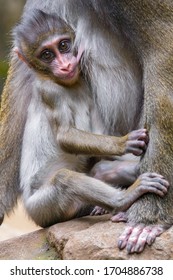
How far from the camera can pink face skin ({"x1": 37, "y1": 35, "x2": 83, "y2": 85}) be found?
4758mm

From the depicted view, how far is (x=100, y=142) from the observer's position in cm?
463

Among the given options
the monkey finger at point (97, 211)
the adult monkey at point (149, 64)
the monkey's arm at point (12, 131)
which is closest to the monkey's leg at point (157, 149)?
the adult monkey at point (149, 64)

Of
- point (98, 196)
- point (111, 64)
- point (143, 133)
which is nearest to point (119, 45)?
point (111, 64)

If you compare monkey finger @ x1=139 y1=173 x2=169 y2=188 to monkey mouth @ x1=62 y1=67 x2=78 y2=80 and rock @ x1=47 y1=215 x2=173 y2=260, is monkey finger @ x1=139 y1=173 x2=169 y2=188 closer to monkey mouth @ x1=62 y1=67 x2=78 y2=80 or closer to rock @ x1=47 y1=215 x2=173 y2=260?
rock @ x1=47 y1=215 x2=173 y2=260

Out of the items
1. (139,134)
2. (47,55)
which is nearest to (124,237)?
(139,134)

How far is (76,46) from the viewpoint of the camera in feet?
16.0

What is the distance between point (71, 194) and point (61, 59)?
82 centimetres

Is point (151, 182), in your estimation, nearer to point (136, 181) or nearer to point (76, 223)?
point (136, 181)

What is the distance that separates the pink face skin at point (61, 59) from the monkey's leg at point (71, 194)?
1.84 feet

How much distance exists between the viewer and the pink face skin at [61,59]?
4.76 m

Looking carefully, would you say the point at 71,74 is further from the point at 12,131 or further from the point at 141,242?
the point at 141,242

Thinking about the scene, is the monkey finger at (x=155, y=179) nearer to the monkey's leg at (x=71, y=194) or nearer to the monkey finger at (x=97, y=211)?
the monkey's leg at (x=71, y=194)

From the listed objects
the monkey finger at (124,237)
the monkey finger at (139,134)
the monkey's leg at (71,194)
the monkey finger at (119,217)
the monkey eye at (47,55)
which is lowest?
the monkey finger at (119,217)

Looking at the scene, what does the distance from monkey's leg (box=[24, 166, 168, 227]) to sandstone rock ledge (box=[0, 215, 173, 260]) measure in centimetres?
8
